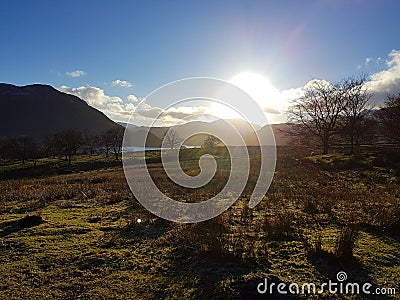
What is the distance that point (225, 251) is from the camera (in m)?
6.62

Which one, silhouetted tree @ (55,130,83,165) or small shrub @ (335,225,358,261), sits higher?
silhouetted tree @ (55,130,83,165)

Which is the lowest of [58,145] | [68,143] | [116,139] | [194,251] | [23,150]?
[194,251]

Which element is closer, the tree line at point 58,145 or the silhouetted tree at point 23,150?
the tree line at point 58,145

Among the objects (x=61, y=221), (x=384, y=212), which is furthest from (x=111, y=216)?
(x=384, y=212)

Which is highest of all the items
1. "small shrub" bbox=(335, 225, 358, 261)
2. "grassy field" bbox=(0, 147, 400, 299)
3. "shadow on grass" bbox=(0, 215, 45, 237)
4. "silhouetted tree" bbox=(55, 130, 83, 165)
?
"silhouetted tree" bbox=(55, 130, 83, 165)

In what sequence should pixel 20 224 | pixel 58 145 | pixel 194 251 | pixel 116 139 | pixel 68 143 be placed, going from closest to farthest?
pixel 194 251, pixel 20 224, pixel 68 143, pixel 58 145, pixel 116 139

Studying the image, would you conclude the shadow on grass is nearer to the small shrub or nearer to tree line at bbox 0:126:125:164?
the small shrub

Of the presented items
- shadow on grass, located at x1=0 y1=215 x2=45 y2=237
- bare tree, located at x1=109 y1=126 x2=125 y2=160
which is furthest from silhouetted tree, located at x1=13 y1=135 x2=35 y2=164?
shadow on grass, located at x1=0 y1=215 x2=45 y2=237

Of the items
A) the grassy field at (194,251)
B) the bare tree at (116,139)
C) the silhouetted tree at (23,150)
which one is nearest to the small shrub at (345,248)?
the grassy field at (194,251)

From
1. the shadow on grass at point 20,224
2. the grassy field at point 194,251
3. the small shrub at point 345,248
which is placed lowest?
the shadow on grass at point 20,224

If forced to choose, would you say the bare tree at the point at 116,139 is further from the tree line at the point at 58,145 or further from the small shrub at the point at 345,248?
the small shrub at the point at 345,248

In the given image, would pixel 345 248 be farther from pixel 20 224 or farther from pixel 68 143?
pixel 68 143

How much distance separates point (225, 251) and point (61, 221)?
6.85m

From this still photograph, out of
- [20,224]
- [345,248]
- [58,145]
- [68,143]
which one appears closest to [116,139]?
[68,143]
